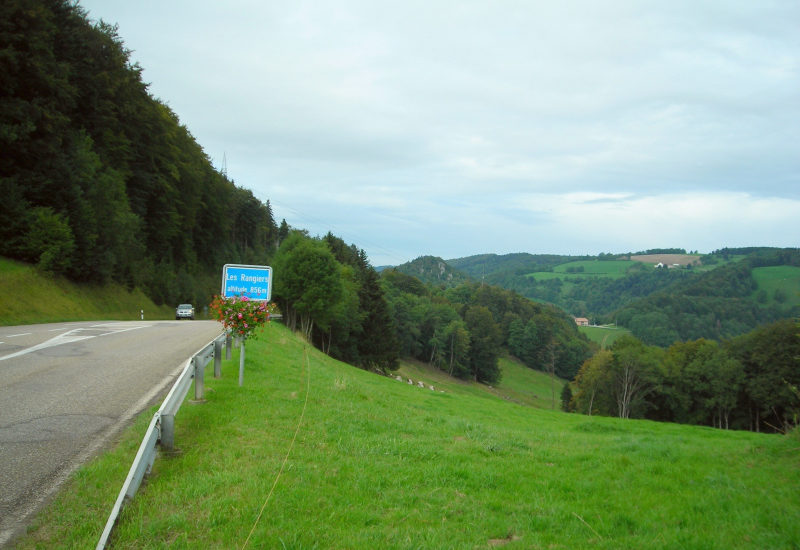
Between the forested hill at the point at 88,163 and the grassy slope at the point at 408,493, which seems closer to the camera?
the grassy slope at the point at 408,493

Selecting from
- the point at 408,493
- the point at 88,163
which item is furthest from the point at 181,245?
the point at 408,493

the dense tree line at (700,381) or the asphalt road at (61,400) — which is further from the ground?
the asphalt road at (61,400)

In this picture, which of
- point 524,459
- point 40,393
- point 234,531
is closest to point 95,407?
point 40,393

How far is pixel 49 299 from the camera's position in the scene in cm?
2695

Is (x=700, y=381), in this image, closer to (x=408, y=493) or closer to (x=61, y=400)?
(x=408, y=493)

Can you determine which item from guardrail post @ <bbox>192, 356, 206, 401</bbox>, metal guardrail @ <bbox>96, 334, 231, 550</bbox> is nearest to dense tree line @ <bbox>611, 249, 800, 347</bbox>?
guardrail post @ <bbox>192, 356, 206, 401</bbox>

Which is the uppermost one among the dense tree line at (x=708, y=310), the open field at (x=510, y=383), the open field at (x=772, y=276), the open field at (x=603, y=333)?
the open field at (x=772, y=276)

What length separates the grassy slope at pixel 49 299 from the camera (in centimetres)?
2337

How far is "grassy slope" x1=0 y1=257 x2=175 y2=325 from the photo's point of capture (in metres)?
23.4

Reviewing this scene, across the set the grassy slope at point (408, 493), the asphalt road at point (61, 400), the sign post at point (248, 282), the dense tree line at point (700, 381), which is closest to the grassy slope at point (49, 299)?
the asphalt road at point (61, 400)

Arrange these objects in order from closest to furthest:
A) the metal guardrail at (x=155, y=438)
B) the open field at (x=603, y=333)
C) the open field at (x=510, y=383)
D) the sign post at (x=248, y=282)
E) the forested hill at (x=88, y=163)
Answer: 1. the metal guardrail at (x=155, y=438)
2. the sign post at (x=248, y=282)
3. the forested hill at (x=88, y=163)
4. the open field at (x=510, y=383)
5. the open field at (x=603, y=333)

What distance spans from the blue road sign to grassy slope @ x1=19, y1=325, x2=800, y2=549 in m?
3.31

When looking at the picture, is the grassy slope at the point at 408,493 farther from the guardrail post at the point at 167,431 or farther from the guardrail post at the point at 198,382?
the guardrail post at the point at 198,382

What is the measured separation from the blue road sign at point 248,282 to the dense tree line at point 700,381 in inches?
2195
